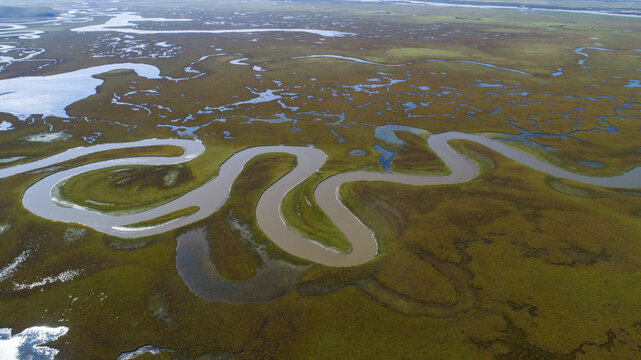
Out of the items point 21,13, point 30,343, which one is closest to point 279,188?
point 30,343

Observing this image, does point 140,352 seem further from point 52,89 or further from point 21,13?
point 21,13

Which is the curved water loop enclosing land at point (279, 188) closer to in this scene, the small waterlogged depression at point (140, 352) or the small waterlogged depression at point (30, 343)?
the small waterlogged depression at point (30, 343)

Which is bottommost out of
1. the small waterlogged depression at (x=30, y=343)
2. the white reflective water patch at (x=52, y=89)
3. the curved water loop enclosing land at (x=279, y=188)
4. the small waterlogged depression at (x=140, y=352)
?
the small waterlogged depression at (x=30, y=343)

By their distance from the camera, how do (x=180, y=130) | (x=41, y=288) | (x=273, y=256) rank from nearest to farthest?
(x=41, y=288), (x=273, y=256), (x=180, y=130)

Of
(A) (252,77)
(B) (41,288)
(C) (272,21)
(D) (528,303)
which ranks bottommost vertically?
(B) (41,288)

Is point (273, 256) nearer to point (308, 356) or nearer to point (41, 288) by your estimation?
point (308, 356)

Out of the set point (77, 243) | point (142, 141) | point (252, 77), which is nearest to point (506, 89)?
point (252, 77)

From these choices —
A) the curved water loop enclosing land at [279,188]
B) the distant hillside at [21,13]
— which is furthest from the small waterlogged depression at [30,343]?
the distant hillside at [21,13]
